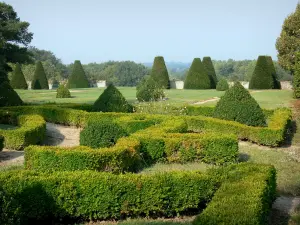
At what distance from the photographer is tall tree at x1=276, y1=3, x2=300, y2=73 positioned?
31.5m

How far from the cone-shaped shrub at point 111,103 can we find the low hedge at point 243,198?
31.3 ft

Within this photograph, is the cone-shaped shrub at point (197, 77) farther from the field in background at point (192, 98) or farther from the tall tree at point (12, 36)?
the tall tree at point (12, 36)

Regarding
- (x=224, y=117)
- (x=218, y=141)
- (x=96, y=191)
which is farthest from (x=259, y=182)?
(x=224, y=117)

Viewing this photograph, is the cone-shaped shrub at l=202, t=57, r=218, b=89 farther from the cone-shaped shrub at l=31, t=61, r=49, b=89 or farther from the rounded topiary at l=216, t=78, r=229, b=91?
the cone-shaped shrub at l=31, t=61, r=49, b=89

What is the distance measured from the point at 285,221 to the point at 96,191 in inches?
112

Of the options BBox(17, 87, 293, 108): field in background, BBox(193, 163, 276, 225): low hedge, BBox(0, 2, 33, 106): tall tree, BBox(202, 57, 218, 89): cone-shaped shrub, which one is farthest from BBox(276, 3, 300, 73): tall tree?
BBox(193, 163, 276, 225): low hedge

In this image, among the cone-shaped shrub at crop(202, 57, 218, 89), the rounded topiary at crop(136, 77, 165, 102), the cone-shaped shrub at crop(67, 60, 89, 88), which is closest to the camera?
the rounded topiary at crop(136, 77, 165, 102)

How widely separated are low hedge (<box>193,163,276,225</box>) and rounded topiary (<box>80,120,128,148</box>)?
12.3 feet

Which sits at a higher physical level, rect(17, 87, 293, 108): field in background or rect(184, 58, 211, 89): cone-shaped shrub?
rect(184, 58, 211, 89): cone-shaped shrub

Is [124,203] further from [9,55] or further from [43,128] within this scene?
[9,55]

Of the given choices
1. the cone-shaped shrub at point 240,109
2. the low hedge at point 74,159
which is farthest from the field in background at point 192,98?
the low hedge at point 74,159

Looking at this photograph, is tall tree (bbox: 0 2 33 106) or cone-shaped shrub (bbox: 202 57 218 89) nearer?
tall tree (bbox: 0 2 33 106)

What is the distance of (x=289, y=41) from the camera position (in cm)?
3181

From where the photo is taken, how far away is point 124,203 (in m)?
6.21
